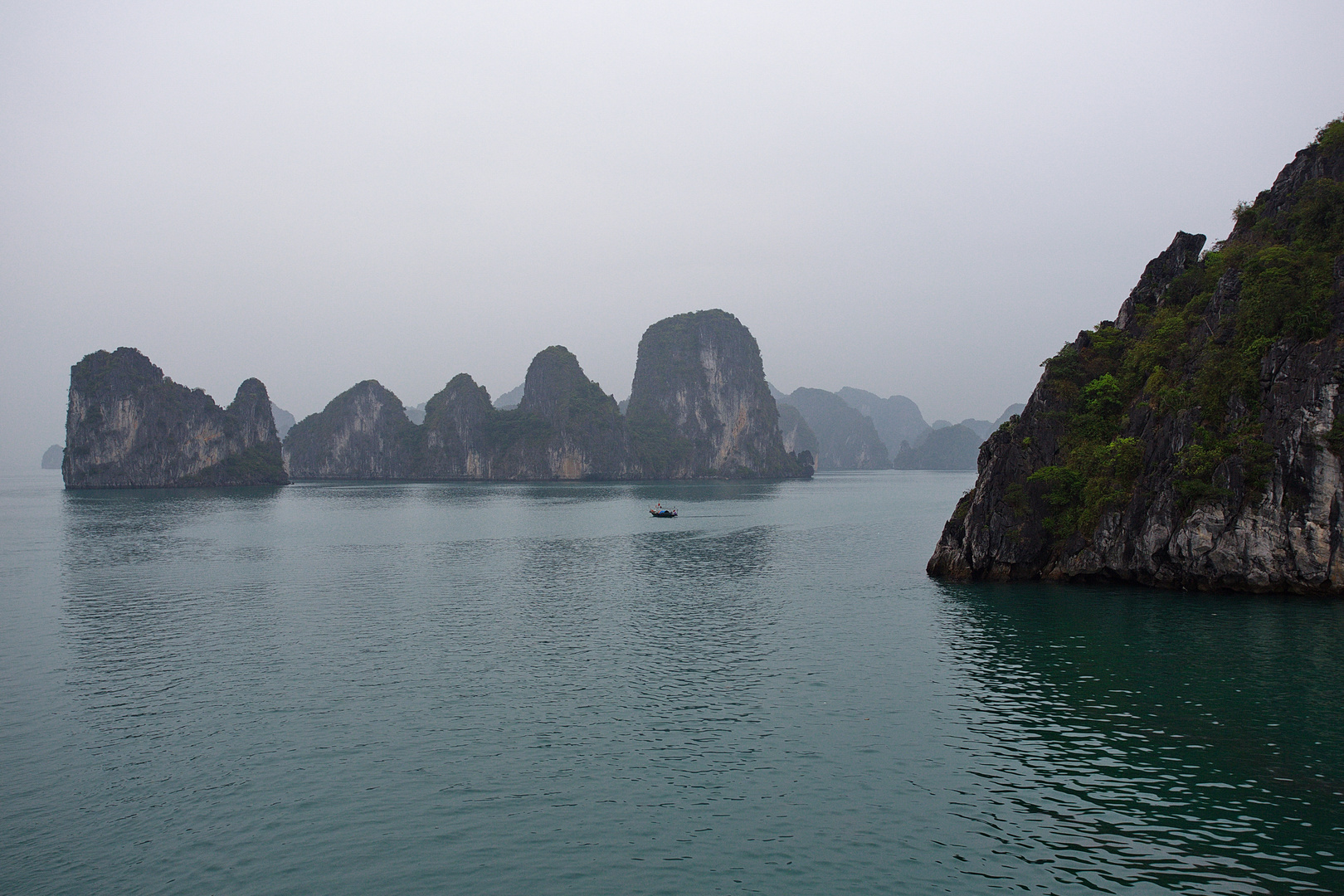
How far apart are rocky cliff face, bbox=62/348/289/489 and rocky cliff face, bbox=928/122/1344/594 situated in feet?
546

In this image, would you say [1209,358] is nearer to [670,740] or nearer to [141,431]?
[670,740]

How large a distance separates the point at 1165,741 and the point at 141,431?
604 ft

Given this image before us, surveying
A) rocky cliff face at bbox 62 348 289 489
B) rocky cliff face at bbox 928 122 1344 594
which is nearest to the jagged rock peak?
rocky cliff face at bbox 928 122 1344 594

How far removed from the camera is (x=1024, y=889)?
508 inches

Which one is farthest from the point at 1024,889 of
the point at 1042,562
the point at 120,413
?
the point at 120,413

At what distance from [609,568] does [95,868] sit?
3745 cm

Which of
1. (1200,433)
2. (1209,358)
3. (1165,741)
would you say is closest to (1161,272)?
(1209,358)

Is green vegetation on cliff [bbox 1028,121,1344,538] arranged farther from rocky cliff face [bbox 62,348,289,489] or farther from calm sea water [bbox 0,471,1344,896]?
rocky cliff face [bbox 62,348,289,489]

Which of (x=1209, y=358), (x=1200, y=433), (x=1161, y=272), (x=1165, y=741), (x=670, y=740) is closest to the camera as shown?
(x=1165, y=741)

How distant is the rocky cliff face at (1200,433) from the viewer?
33594 mm

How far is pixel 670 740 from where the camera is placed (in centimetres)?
1977

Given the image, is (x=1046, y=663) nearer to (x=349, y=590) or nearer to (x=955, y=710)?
Answer: (x=955, y=710)

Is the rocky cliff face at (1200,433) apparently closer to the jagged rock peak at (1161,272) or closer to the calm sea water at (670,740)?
the jagged rock peak at (1161,272)

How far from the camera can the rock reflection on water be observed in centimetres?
1388
